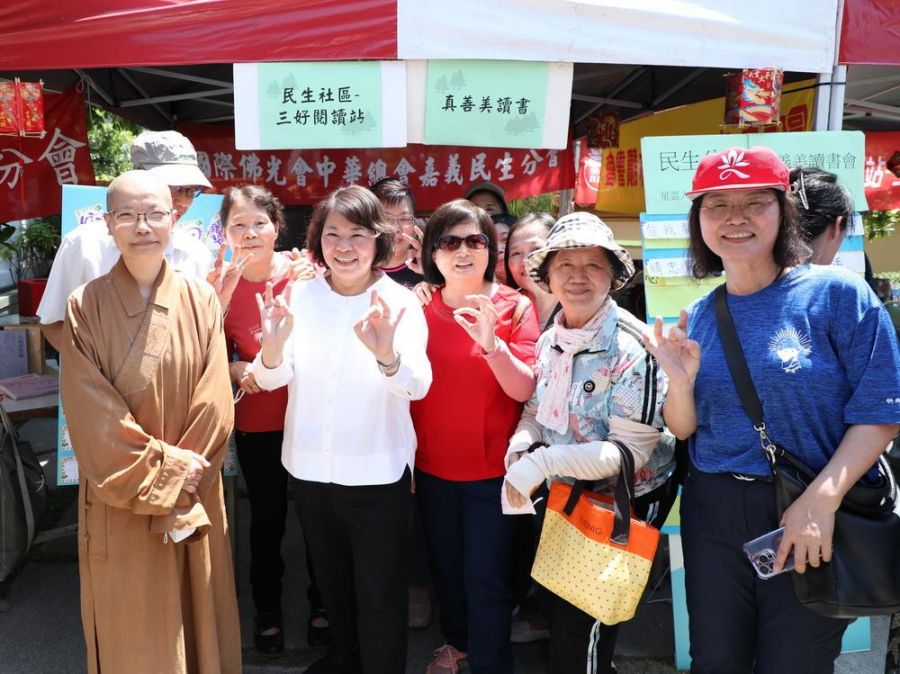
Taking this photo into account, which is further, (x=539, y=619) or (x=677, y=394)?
(x=539, y=619)

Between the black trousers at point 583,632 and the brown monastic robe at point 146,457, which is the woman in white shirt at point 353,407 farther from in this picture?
the black trousers at point 583,632

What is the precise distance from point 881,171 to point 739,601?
24.2 feet

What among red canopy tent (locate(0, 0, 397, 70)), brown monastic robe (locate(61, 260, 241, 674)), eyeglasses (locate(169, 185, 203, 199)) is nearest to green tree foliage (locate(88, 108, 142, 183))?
red canopy tent (locate(0, 0, 397, 70))

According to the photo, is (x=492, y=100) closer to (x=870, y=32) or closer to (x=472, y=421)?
(x=472, y=421)

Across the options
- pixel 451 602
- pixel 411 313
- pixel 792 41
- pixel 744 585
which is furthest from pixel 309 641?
pixel 792 41

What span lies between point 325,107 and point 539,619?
2452 millimetres

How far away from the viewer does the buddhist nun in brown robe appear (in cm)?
207

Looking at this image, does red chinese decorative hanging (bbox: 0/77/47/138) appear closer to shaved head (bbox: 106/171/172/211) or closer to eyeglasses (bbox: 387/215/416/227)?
shaved head (bbox: 106/171/172/211)

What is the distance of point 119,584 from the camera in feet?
7.17

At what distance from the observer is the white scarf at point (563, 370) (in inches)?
81.5

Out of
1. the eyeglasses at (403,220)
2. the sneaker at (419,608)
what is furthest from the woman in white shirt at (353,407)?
the eyeglasses at (403,220)

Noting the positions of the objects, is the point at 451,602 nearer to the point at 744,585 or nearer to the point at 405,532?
the point at 405,532

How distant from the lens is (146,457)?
6.76ft

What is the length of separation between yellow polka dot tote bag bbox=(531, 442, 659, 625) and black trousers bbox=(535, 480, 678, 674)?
13cm
